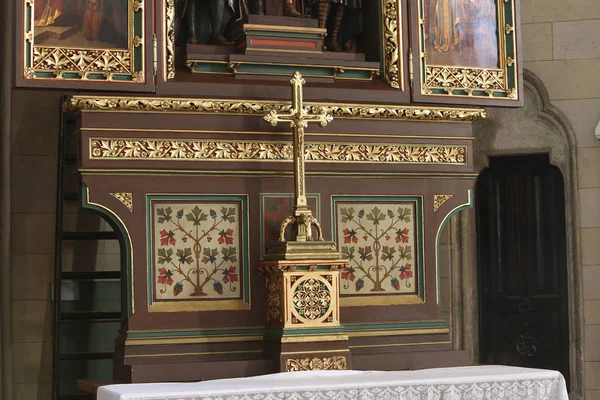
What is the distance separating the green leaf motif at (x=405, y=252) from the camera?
6285 millimetres

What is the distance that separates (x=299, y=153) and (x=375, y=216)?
661mm

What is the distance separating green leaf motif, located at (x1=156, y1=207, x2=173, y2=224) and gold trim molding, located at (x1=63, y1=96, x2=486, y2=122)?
1.68ft

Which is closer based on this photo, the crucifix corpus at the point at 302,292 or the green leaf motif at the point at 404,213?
the crucifix corpus at the point at 302,292

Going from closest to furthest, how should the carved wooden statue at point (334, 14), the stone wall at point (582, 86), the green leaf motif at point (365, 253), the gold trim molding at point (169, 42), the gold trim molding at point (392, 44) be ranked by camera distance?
the gold trim molding at point (169, 42)
the green leaf motif at point (365, 253)
the gold trim molding at point (392, 44)
the carved wooden statue at point (334, 14)
the stone wall at point (582, 86)

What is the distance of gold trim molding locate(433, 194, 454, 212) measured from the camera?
6.36m

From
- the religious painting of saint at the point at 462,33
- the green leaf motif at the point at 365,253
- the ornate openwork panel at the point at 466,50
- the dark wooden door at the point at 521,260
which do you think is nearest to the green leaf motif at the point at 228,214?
the green leaf motif at the point at 365,253

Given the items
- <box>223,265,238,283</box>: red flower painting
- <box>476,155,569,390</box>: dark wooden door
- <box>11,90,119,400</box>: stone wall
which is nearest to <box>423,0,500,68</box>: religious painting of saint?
<box>223,265,238,283</box>: red flower painting

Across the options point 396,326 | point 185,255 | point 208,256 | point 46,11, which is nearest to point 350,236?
point 396,326

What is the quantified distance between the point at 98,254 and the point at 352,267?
2341 millimetres

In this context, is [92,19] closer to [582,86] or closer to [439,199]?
[439,199]

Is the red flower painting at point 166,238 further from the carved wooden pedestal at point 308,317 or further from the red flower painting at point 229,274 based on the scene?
the carved wooden pedestal at point 308,317

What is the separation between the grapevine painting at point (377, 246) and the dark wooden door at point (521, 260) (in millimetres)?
2274

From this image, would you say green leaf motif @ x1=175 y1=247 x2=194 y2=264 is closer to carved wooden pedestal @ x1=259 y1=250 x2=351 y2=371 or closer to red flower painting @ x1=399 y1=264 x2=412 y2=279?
carved wooden pedestal @ x1=259 y1=250 x2=351 y2=371

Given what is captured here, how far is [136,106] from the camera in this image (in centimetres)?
577
